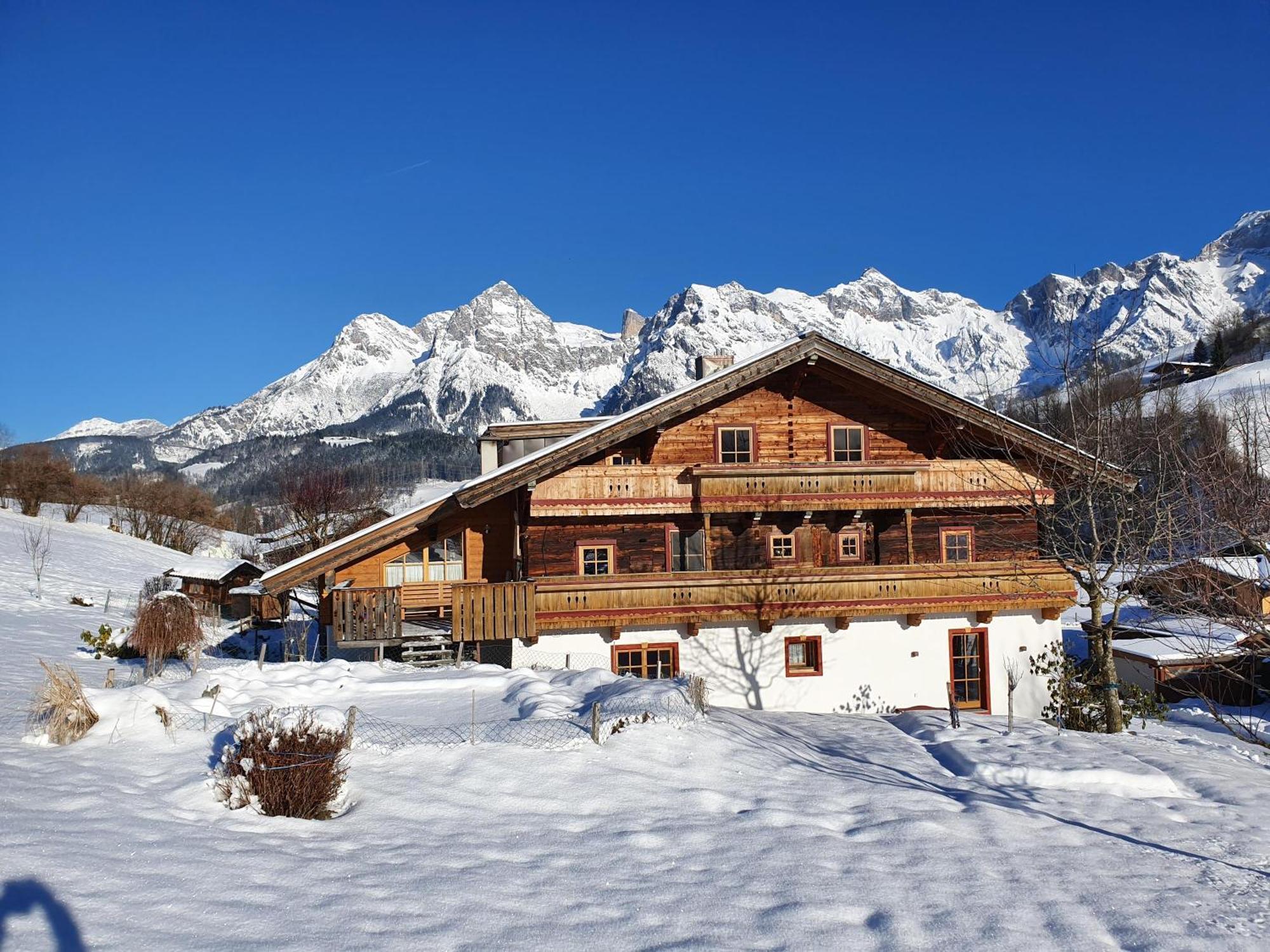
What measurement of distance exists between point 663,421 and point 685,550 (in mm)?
3394

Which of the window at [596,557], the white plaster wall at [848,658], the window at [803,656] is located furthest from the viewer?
the window at [596,557]

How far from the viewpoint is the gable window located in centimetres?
2139

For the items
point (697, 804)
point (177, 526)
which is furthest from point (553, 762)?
point (177, 526)

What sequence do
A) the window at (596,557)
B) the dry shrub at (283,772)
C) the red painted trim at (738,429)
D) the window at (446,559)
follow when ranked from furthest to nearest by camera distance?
the window at (446,559) → the red painted trim at (738,429) → the window at (596,557) → the dry shrub at (283,772)

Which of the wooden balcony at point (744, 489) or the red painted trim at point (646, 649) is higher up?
the wooden balcony at point (744, 489)

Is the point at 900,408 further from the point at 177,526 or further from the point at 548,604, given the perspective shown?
the point at 177,526

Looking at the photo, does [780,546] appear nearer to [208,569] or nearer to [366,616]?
[366,616]

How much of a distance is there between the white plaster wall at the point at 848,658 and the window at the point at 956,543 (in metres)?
2.26

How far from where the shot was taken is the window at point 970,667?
65.7ft

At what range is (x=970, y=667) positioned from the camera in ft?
66.2

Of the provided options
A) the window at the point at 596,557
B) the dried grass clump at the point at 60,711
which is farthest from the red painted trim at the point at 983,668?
the dried grass clump at the point at 60,711

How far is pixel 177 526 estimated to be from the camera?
85.0 metres

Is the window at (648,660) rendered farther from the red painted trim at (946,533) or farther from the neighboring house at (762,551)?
the red painted trim at (946,533)

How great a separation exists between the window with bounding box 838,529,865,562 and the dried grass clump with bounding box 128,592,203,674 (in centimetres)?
1660
